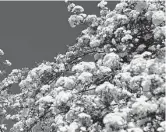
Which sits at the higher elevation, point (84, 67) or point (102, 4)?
point (102, 4)

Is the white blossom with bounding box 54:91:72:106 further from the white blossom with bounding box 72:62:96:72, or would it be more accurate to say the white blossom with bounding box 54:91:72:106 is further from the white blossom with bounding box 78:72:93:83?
the white blossom with bounding box 72:62:96:72

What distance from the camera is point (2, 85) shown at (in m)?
17.6

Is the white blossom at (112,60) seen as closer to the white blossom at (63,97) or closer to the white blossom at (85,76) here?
the white blossom at (85,76)

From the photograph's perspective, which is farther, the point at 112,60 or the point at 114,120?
the point at 112,60

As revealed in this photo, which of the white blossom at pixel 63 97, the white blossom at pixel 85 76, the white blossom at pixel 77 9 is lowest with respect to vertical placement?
the white blossom at pixel 63 97

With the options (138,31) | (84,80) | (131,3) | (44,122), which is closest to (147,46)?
(138,31)

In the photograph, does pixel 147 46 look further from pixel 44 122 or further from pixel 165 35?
pixel 44 122

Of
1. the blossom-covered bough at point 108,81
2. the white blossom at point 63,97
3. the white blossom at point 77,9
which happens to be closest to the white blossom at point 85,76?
the blossom-covered bough at point 108,81

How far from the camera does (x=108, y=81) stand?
31.0 feet

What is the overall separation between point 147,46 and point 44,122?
3926 mm

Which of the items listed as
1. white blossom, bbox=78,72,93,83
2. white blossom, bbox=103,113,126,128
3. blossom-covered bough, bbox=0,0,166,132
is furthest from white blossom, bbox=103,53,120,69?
white blossom, bbox=103,113,126,128

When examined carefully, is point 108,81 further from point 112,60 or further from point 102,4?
point 102,4

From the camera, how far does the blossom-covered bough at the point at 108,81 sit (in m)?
7.57

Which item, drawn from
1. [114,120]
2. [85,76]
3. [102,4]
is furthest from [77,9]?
[114,120]
